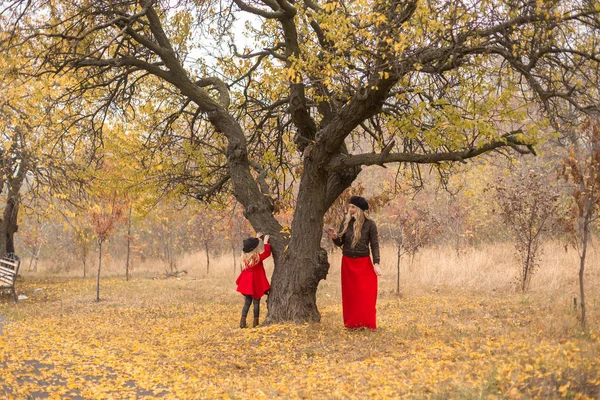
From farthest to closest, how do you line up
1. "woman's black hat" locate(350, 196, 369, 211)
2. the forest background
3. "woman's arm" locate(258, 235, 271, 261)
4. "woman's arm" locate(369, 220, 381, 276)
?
"woman's arm" locate(258, 235, 271, 261) < "woman's black hat" locate(350, 196, 369, 211) < "woman's arm" locate(369, 220, 381, 276) < the forest background

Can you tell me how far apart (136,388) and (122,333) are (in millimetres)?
3482

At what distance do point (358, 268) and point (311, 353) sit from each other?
1.57 metres

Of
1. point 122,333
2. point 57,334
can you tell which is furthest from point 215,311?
point 57,334

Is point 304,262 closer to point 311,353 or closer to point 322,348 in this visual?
point 322,348

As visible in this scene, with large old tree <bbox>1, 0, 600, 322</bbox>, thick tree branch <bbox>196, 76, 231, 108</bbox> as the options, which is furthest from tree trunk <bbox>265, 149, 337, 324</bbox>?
thick tree branch <bbox>196, 76, 231, 108</bbox>

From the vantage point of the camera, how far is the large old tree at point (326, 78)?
5.70 metres

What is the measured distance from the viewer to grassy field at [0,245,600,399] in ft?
14.6

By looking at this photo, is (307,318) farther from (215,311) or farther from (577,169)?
(577,169)

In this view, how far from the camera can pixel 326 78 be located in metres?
5.91

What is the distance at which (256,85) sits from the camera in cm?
1023

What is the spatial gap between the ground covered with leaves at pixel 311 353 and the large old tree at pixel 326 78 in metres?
1.40

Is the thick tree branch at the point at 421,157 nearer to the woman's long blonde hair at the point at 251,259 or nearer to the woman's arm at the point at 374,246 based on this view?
the woman's arm at the point at 374,246

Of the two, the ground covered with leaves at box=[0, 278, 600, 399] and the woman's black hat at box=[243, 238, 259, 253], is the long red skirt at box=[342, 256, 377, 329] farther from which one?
the woman's black hat at box=[243, 238, 259, 253]

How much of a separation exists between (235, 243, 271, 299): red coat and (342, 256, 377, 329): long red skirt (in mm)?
1404
